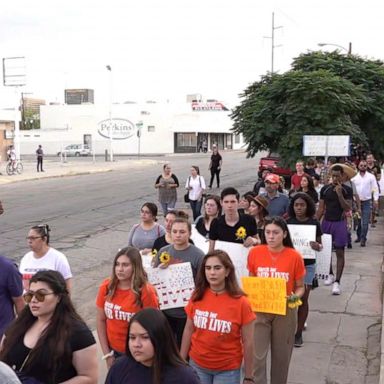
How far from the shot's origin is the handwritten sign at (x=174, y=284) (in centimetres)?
499

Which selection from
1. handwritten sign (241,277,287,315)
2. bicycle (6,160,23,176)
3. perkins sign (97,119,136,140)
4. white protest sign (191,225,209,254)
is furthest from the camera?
perkins sign (97,119,136,140)

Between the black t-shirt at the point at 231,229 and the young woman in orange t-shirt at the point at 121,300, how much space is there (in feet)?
5.78

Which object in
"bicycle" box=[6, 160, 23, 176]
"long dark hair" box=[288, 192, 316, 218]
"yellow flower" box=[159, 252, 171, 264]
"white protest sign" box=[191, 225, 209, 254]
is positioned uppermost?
"long dark hair" box=[288, 192, 316, 218]

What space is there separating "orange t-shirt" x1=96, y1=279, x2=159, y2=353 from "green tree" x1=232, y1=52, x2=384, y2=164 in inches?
571

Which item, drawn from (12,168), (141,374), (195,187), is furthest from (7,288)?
(12,168)

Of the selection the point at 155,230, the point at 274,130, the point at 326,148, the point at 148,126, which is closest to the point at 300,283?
the point at 155,230

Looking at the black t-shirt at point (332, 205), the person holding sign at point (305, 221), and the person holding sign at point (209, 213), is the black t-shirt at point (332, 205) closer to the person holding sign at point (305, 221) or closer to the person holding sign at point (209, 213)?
the person holding sign at point (305, 221)

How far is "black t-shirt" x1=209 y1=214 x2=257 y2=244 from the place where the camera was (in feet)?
19.4

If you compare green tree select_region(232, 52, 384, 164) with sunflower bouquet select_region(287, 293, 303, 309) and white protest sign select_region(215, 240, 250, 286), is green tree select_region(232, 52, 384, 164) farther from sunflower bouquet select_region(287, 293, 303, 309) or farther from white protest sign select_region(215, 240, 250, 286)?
sunflower bouquet select_region(287, 293, 303, 309)

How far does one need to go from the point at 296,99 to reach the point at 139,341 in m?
16.7

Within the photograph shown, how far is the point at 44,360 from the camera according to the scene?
10.2ft

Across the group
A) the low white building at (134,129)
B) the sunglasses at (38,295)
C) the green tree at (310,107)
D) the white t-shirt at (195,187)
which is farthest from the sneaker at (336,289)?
the low white building at (134,129)

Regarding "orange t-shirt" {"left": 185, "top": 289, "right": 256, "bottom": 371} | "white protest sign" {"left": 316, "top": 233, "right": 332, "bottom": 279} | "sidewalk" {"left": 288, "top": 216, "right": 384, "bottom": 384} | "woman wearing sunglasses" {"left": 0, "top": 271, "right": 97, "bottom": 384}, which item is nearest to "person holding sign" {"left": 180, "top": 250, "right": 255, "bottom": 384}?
"orange t-shirt" {"left": 185, "top": 289, "right": 256, "bottom": 371}

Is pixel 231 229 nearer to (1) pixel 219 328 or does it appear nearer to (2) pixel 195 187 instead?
(1) pixel 219 328
